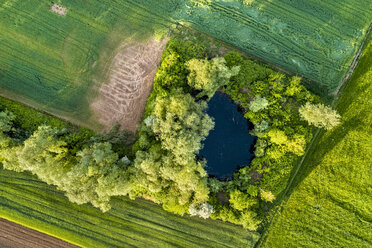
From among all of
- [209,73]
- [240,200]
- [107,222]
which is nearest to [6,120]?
[107,222]

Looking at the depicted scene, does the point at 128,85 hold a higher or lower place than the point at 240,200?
higher

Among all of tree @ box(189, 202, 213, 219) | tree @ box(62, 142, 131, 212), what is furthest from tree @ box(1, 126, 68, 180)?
tree @ box(189, 202, 213, 219)

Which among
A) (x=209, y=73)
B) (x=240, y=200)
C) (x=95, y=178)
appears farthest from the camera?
(x=240, y=200)

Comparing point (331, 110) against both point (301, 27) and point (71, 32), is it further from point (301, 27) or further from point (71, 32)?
point (71, 32)

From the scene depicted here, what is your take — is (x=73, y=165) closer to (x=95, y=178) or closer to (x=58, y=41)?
(x=95, y=178)

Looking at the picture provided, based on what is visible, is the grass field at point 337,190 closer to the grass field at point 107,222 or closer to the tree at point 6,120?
the grass field at point 107,222

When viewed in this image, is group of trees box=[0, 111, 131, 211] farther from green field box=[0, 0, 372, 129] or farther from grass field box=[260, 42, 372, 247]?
grass field box=[260, 42, 372, 247]
